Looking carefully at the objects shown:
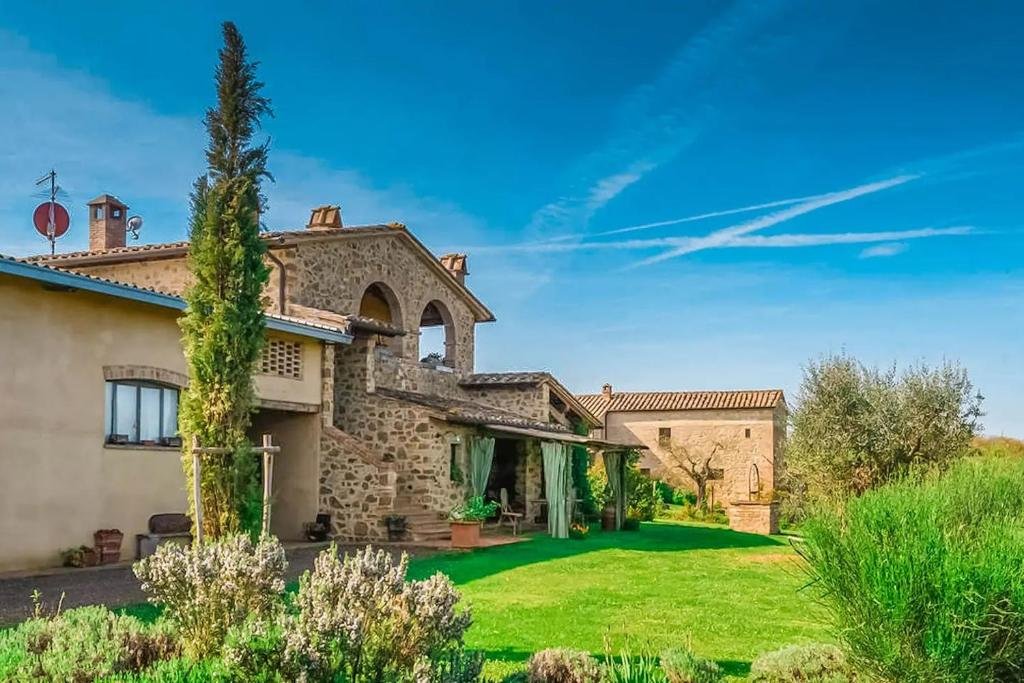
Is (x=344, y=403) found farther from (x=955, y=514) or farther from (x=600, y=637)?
(x=955, y=514)

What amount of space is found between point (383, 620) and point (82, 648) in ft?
6.61

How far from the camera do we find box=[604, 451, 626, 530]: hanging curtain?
23859mm

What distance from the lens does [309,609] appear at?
5145 mm

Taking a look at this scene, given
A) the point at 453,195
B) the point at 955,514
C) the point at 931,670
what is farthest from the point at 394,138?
the point at 931,670

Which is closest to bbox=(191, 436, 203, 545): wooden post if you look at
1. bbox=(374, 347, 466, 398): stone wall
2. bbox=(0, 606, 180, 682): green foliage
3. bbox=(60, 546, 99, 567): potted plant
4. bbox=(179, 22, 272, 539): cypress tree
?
bbox=(179, 22, 272, 539): cypress tree

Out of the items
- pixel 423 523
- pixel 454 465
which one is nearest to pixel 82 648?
pixel 423 523

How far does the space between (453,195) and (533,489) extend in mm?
8423

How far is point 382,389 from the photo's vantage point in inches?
820

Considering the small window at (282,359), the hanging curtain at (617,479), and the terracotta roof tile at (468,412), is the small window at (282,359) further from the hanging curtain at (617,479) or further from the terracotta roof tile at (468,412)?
the hanging curtain at (617,479)

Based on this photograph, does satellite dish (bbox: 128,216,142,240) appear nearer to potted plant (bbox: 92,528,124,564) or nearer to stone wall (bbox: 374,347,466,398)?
stone wall (bbox: 374,347,466,398)

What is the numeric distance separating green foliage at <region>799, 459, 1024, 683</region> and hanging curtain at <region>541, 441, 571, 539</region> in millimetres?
15007

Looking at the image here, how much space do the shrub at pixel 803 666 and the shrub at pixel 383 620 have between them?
98.4 inches

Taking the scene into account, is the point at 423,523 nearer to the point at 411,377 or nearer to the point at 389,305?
the point at 411,377

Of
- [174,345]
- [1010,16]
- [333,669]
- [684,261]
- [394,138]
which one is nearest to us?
[333,669]
